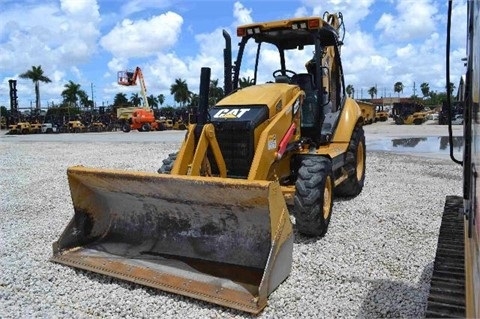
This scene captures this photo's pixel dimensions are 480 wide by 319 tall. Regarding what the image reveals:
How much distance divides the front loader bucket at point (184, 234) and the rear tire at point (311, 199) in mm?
978

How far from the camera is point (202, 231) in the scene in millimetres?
4531

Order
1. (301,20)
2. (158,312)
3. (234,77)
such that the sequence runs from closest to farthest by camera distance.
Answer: (158,312) → (301,20) → (234,77)

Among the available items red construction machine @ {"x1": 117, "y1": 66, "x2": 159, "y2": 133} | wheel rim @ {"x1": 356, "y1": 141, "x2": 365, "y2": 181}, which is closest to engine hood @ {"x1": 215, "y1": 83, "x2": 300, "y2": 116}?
wheel rim @ {"x1": 356, "y1": 141, "x2": 365, "y2": 181}

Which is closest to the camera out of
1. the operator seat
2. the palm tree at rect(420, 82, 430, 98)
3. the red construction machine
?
the operator seat

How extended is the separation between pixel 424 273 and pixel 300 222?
4.32 feet

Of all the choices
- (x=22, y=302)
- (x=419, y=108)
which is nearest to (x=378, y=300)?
(x=22, y=302)

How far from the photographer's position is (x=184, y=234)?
181 inches

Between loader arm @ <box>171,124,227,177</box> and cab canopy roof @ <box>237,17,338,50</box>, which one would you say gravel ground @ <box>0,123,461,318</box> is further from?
cab canopy roof @ <box>237,17,338,50</box>

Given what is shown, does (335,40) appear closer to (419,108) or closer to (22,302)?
(22,302)

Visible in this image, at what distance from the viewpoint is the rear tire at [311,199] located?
512cm

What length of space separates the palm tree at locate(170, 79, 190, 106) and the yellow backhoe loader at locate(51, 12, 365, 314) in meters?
68.8

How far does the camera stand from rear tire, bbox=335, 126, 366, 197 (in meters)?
7.22

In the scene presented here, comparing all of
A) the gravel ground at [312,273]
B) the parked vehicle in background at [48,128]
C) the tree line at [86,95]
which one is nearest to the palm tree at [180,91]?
the tree line at [86,95]

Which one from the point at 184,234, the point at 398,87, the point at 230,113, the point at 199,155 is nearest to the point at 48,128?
the point at 230,113
